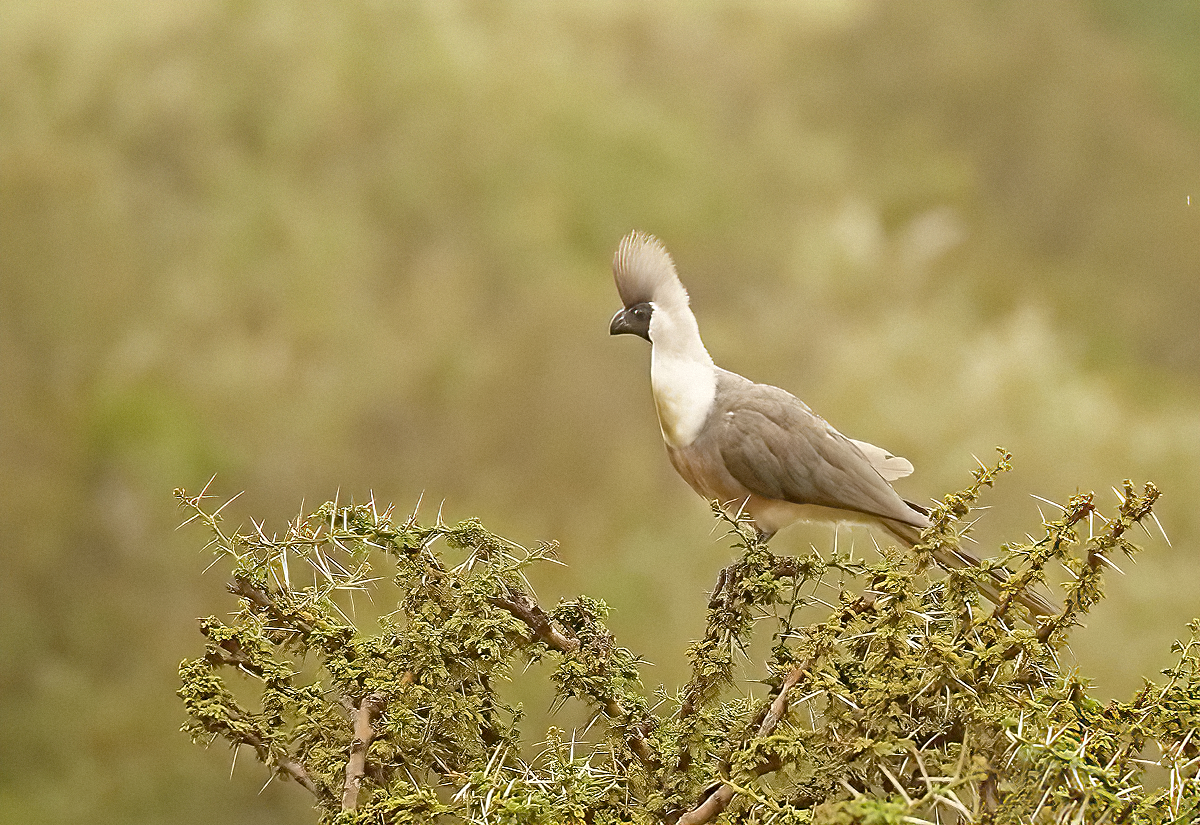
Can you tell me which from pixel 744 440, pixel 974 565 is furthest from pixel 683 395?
pixel 974 565

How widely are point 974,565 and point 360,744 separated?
381mm

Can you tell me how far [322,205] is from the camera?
181cm

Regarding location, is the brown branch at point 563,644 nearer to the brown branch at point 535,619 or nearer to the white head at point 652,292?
the brown branch at point 535,619

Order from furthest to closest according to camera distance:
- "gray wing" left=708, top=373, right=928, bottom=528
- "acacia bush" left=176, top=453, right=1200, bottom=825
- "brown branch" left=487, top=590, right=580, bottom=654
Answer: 1. "gray wing" left=708, top=373, right=928, bottom=528
2. "brown branch" left=487, top=590, right=580, bottom=654
3. "acacia bush" left=176, top=453, right=1200, bottom=825

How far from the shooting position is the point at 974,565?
70 cm

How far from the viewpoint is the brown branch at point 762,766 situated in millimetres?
534

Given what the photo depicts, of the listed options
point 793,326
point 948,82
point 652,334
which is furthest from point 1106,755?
point 948,82

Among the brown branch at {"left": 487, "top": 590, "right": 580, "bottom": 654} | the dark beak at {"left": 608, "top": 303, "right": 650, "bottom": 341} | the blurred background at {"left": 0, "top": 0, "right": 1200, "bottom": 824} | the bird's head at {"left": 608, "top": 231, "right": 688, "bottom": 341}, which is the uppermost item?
the blurred background at {"left": 0, "top": 0, "right": 1200, "bottom": 824}

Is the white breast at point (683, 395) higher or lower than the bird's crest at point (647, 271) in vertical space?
lower

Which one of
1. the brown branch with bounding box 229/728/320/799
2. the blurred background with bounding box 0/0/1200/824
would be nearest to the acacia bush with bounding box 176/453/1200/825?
the brown branch with bounding box 229/728/320/799

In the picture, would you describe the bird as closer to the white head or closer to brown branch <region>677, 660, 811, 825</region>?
the white head

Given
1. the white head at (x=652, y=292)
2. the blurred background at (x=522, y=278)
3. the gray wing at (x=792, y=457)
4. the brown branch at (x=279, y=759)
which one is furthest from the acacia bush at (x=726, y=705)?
the blurred background at (x=522, y=278)

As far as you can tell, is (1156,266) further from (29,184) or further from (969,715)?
(29,184)

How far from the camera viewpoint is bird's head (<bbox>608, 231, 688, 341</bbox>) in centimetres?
104
